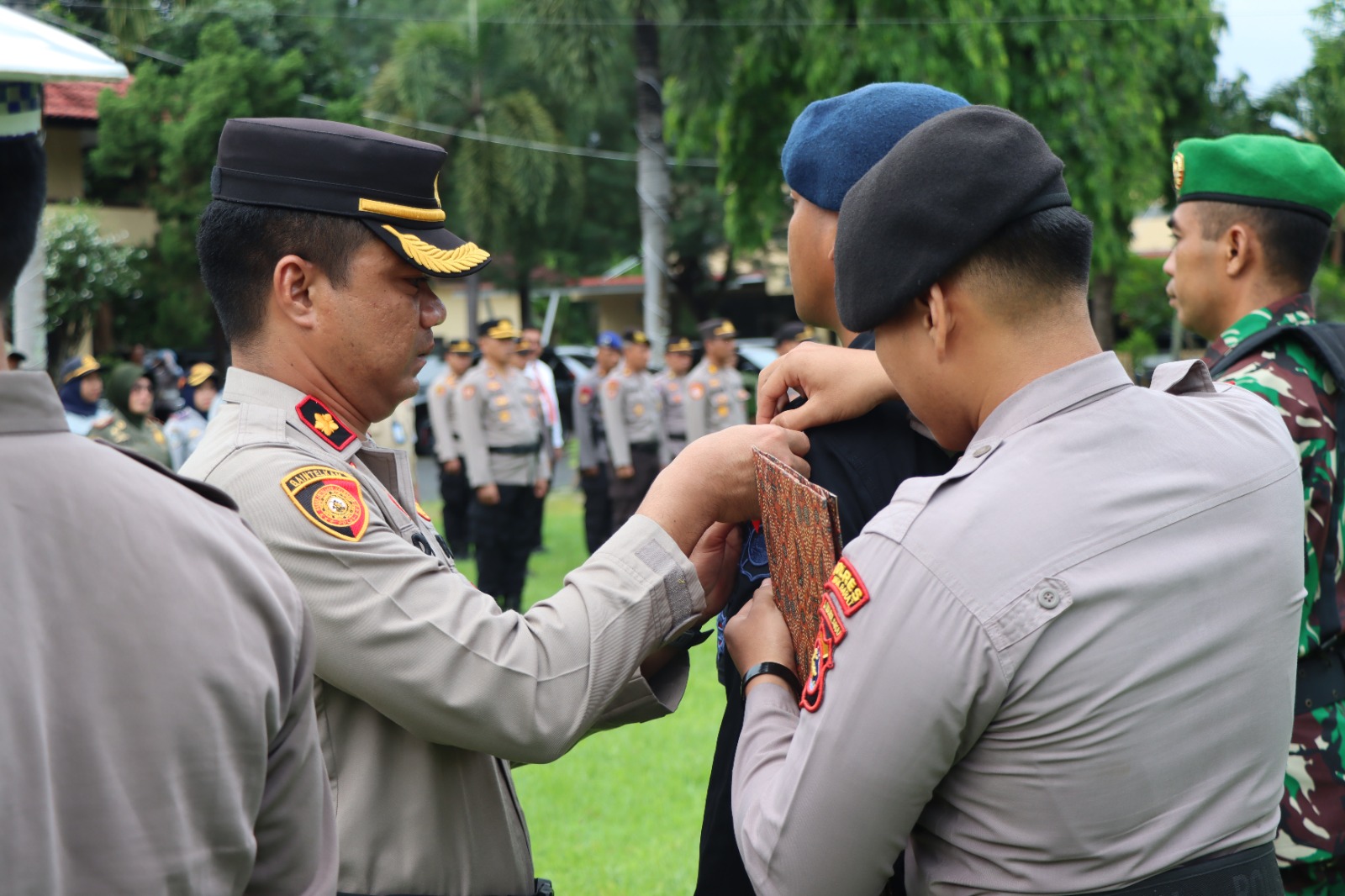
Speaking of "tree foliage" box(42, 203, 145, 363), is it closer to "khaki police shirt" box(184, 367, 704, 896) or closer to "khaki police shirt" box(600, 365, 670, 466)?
"khaki police shirt" box(600, 365, 670, 466)

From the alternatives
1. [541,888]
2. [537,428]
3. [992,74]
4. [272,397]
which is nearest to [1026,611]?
[541,888]

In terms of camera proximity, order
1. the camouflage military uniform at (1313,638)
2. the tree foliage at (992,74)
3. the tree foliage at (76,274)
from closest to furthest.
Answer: the camouflage military uniform at (1313,638)
the tree foliage at (992,74)
the tree foliage at (76,274)

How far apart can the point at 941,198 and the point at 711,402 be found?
10.6 meters

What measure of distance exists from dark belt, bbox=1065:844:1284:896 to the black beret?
674 millimetres

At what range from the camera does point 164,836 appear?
1040 millimetres

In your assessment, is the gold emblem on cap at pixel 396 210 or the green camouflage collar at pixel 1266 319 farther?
the green camouflage collar at pixel 1266 319

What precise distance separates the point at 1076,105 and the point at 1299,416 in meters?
13.1

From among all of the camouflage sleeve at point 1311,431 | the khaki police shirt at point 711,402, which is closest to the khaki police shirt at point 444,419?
the khaki police shirt at point 711,402

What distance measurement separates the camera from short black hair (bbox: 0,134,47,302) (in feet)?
3.40

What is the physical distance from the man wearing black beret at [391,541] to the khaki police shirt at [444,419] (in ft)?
29.7

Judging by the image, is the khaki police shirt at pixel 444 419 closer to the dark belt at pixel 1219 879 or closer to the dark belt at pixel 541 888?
the dark belt at pixel 541 888

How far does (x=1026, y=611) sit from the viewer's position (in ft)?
4.17

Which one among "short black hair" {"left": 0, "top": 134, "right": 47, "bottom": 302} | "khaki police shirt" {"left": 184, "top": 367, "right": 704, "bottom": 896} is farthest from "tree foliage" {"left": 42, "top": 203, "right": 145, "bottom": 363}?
"short black hair" {"left": 0, "top": 134, "right": 47, "bottom": 302}

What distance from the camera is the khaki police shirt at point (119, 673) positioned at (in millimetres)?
976
